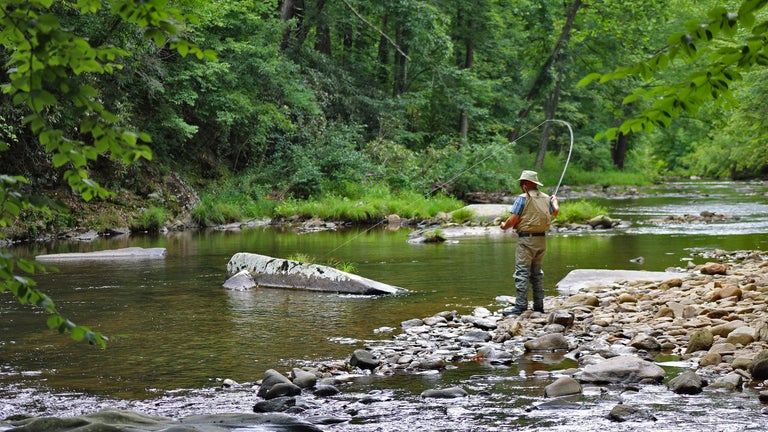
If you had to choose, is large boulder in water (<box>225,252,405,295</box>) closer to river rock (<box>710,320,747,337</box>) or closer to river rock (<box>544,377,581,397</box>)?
river rock (<box>710,320,747,337</box>)

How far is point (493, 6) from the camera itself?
119ft

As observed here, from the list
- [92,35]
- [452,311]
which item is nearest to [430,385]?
[452,311]

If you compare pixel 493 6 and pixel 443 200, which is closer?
pixel 443 200

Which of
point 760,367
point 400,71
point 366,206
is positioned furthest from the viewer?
point 400,71

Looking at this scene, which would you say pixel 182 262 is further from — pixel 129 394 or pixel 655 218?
pixel 655 218

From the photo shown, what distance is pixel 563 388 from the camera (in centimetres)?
579

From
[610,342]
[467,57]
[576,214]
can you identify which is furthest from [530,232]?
[467,57]

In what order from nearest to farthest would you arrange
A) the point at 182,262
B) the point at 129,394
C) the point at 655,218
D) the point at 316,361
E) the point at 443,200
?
the point at 129,394 → the point at 316,361 → the point at 182,262 → the point at 655,218 → the point at 443,200

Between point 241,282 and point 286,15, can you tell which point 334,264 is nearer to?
point 241,282

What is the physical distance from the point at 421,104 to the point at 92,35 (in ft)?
51.6

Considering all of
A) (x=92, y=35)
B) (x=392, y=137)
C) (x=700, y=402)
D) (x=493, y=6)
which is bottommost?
(x=700, y=402)

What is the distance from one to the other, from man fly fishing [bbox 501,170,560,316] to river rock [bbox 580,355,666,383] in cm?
302

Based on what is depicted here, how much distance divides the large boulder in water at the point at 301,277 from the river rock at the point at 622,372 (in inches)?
200

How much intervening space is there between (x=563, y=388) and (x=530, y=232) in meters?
3.84
